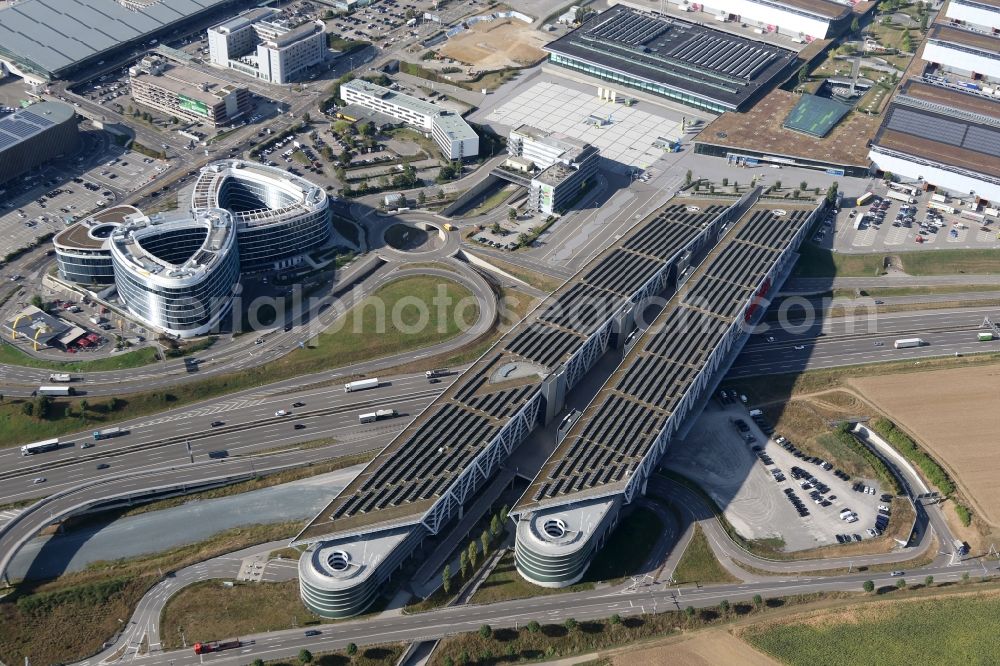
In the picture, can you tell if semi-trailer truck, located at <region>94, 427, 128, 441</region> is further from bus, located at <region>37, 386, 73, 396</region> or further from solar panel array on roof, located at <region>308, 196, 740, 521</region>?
solar panel array on roof, located at <region>308, 196, 740, 521</region>

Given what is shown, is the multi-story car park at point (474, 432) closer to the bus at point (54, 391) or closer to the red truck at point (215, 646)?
the red truck at point (215, 646)

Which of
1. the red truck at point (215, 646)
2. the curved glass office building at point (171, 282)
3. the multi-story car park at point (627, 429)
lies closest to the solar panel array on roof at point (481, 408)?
the multi-story car park at point (627, 429)

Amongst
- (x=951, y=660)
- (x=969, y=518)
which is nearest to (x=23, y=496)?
(x=951, y=660)

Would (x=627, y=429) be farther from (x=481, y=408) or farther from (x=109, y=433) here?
(x=109, y=433)

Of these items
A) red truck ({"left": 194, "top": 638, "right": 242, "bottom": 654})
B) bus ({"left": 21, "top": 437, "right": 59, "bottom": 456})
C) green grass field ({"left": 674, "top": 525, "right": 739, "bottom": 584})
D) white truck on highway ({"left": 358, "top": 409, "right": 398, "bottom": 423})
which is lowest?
red truck ({"left": 194, "top": 638, "right": 242, "bottom": 654})

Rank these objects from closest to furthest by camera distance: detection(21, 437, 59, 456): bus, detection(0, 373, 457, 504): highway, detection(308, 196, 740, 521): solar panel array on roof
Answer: detection(308, 196, 740, 521): solar panel array on roof, detection(0, 373, 457, 504): highway, detection(21, 437, 59, 456): bus

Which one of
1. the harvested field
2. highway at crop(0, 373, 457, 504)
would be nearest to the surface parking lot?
the harvested field

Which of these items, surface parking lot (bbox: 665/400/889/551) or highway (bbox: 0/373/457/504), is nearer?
surface parking lot (bbox: 665/400/889/551)
